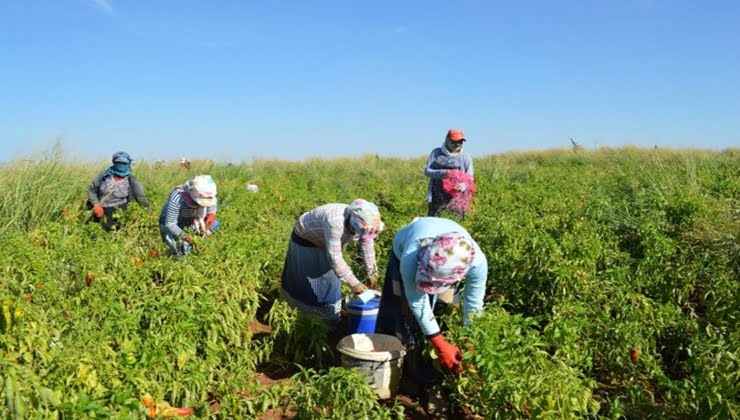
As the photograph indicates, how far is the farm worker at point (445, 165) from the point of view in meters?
6.53

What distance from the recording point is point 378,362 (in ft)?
11.3

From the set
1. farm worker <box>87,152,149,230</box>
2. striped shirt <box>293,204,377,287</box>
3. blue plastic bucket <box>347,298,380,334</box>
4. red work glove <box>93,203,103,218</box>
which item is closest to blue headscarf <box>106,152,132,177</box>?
farm worker <box>87,152,149,230</box>

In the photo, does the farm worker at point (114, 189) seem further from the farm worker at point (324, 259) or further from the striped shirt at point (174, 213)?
the farm worker at point (324, 259)

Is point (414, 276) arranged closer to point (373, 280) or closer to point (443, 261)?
point (443, 261)

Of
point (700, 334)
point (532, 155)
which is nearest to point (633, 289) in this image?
point (700, 334)

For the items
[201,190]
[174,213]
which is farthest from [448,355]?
[174,213]

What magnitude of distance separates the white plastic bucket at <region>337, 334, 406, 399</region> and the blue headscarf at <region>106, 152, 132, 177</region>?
13.2ft

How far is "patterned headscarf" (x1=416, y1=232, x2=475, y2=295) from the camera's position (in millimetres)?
2865

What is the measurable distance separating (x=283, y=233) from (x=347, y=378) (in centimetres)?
430

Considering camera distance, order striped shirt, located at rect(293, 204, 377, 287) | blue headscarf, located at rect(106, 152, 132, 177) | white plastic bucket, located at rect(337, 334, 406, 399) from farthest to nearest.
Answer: blue headscarf, located at rect(106, 152, 132, 177) < striped shirt, located at rect(293, 204, 377, 287) < white plastic bucket, located at rect(337, 334, 406, 399)

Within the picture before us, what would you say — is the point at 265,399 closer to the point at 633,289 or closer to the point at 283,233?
the point at 633,289

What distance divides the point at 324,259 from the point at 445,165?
254 cm

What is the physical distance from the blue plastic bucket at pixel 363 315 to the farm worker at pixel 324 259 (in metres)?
0.12

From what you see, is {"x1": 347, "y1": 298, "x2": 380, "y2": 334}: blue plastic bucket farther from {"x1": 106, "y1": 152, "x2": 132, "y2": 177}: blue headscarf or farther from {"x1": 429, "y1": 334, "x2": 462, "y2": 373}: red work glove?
{"x1": 106, "y1": 152, "x2": 132, "y2": 177}: blue headscarf
